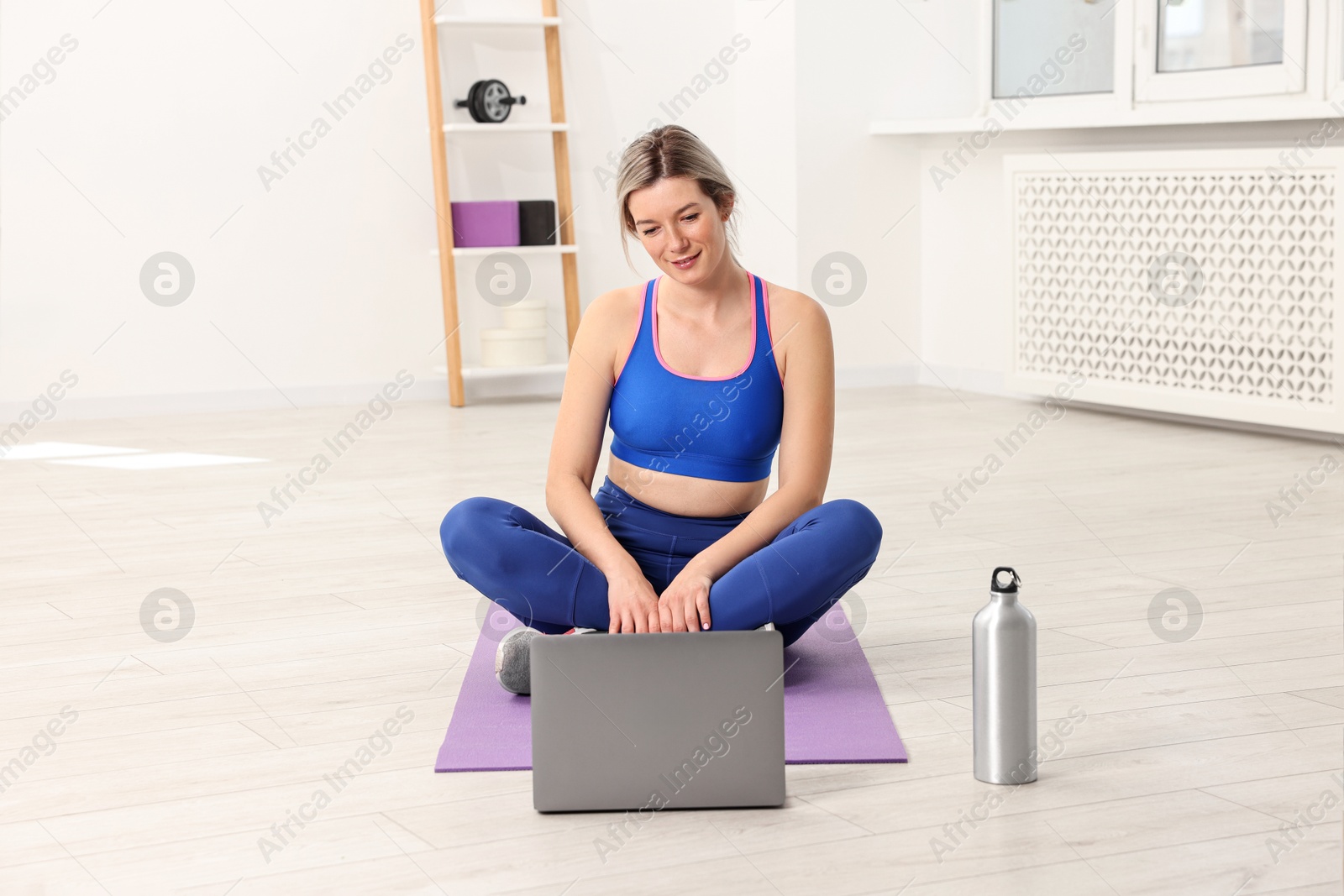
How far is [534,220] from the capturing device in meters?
4.50

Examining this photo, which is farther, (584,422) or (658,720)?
(584,422)

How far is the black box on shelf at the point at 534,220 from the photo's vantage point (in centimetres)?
449

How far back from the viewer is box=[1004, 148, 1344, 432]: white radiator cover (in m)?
3.41

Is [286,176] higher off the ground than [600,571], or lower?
higher

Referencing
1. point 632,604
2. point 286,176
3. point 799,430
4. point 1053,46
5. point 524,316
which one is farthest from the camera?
point 524,316

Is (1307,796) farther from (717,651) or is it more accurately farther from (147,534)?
(147,534)

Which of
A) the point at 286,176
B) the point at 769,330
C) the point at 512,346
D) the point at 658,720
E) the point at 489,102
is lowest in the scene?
the point at 512,346

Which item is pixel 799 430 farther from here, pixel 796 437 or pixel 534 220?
pixel 534 220

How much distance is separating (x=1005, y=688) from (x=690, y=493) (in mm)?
533

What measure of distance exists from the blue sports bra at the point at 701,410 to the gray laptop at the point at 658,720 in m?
0.45

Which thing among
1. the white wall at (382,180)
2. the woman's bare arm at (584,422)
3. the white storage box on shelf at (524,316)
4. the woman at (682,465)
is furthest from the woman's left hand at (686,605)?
the white storage box on shelf at (524,316)

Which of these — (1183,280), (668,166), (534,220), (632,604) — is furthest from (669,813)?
(534,220)

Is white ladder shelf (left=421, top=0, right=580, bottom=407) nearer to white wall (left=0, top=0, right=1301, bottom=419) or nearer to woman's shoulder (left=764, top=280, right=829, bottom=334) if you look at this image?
white wall (left=0, top=0, right=1301, bottom=419)

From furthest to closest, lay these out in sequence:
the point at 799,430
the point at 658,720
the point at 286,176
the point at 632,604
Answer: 1. the point at 286,176
2. the point at 799,430
3. the point at 632,604
4. the point at 658,720
